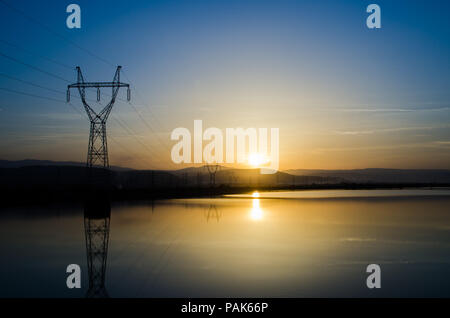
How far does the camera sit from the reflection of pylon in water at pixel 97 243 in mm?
17456

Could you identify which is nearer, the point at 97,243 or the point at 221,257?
the point at 221,257

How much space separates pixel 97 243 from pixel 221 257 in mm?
8590

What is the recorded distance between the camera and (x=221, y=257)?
24.0 metres

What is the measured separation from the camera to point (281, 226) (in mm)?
39656

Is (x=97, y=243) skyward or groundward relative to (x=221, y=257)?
skyward

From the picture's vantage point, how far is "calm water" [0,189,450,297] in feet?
56.9

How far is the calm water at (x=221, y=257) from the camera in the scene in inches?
683

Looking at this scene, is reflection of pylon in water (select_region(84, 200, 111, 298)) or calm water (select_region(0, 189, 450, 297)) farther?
reflection of pylon in water (select_region(84, 200, 111, 298))

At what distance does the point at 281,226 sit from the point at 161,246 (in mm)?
15265

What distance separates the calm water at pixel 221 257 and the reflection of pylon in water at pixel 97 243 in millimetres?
135

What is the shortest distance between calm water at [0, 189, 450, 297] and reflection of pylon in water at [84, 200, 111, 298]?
0.14 metres

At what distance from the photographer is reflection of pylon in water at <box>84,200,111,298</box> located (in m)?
17.5

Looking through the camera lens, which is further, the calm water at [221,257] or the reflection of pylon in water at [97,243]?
the reflection of pylon in water at [97,243]

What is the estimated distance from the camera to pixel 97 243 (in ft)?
90.3
